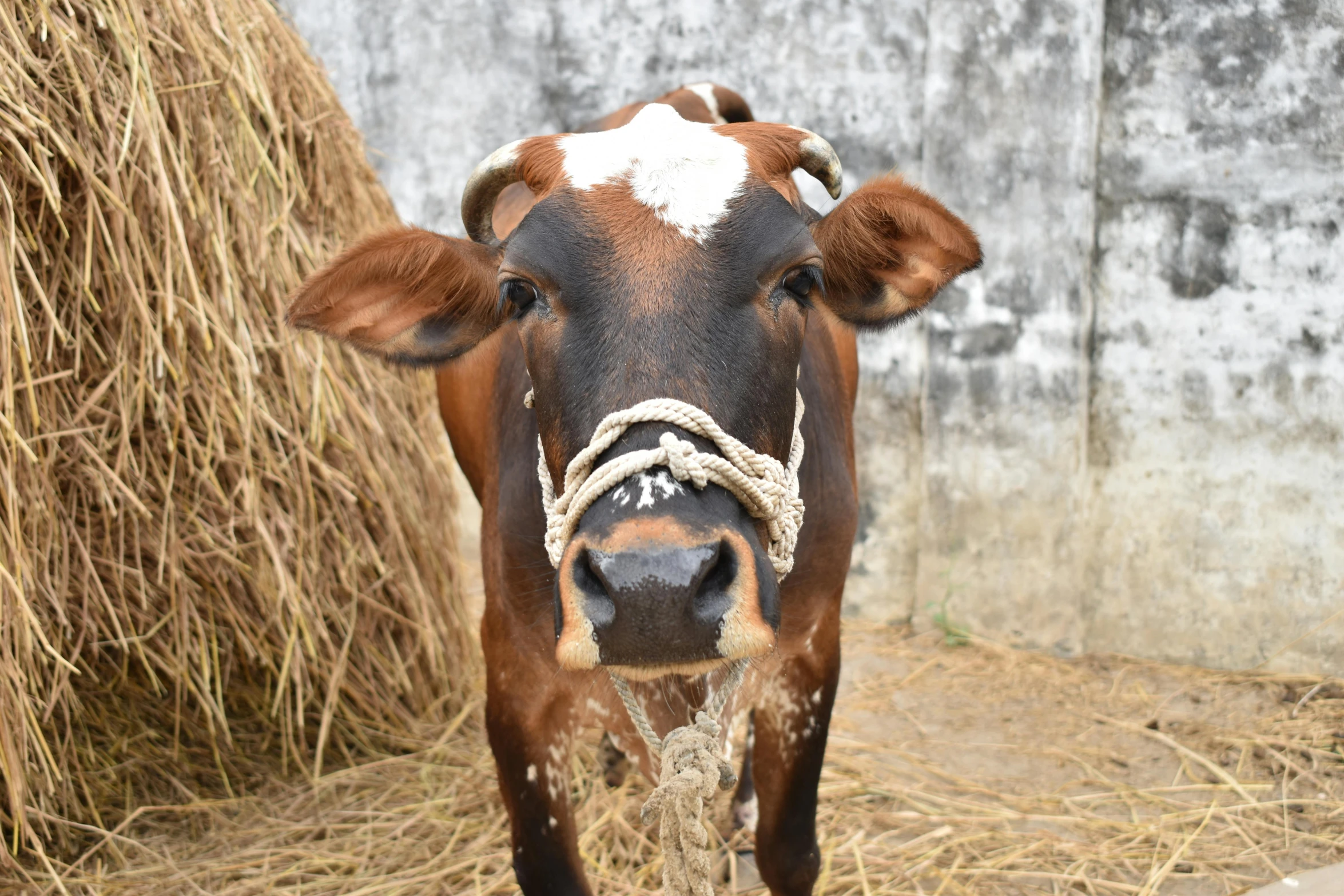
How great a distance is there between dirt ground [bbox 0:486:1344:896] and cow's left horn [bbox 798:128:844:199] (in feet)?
5.84

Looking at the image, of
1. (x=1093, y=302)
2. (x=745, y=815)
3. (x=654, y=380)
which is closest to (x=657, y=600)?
(x=654, y=380)

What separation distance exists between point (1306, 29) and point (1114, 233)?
884 millimetres

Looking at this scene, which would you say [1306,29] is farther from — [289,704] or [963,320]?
[289,704]

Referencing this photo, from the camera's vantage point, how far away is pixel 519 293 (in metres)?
1.87

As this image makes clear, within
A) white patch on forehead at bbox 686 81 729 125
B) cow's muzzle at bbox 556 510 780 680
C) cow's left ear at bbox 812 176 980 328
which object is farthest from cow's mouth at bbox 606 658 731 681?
white patch on forehead at bbox 686 81 729 125

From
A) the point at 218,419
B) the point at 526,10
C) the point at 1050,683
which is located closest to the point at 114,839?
the point at 218,419

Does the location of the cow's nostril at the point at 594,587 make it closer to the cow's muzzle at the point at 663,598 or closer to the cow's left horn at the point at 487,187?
the cow's muzzle at the point at 663,598

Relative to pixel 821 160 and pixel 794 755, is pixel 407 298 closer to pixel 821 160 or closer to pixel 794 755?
pixel 821 160

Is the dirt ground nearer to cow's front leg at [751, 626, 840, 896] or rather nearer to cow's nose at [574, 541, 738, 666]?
cow's front leg at [751, 626, 840, 896]

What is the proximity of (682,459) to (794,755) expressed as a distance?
1.22 m

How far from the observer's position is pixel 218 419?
3.13 meters

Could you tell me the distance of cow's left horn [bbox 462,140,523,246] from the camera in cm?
215

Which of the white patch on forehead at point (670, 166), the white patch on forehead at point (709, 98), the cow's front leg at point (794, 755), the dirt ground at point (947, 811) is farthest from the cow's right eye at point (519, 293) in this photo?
the white patch on forehead at point (709, 98)

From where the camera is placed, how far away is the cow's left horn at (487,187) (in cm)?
215
